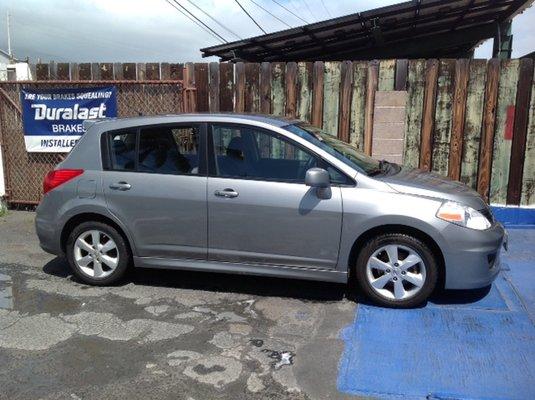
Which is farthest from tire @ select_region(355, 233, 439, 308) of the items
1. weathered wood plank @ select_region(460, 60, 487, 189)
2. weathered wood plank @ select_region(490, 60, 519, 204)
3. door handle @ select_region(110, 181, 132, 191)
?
weathered wood plank @ select_region(490, 60, 519, 204)

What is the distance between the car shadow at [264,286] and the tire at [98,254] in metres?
0.22

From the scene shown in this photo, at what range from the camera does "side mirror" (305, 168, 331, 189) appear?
4.41 meters

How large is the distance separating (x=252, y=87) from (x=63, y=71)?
123 inches

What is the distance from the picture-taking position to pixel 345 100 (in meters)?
7.63

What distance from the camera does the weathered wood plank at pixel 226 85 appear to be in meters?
7.94

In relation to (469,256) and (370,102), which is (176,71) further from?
(469,256)

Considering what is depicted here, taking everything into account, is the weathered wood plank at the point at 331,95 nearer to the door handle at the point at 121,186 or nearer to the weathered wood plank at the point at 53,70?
the door handle at the point at 121,186

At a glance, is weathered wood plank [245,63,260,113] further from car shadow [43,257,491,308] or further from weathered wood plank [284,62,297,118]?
car shadow [43,257,491,308]

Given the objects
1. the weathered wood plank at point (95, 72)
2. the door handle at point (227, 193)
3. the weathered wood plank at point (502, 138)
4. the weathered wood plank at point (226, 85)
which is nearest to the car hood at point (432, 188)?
the door handle at point (227, 193)

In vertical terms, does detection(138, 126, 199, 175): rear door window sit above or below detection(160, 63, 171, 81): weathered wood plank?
below

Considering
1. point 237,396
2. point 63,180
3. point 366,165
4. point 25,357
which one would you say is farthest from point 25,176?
point 237,396

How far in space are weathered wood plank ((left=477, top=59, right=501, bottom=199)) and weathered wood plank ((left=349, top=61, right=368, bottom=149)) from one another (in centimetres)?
165

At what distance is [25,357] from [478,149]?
6190 mm

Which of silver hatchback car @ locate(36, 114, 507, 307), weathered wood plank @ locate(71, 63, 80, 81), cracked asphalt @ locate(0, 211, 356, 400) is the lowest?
cracked asphalt @ locate(0, 211, 356, 400)
